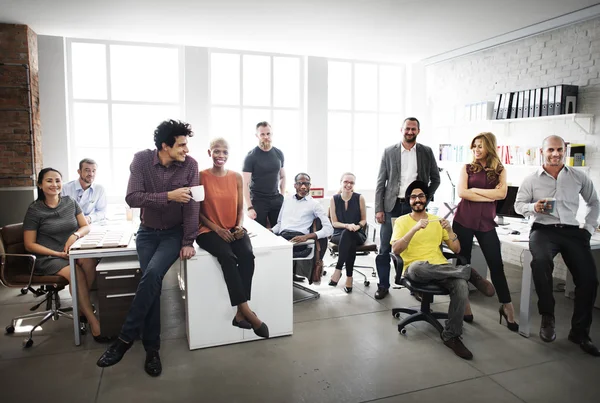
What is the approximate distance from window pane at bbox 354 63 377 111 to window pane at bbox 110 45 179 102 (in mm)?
3282

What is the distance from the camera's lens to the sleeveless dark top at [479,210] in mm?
3727

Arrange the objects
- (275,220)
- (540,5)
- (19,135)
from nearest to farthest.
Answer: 1. (540,5)
2. (275,220)
3. (19,135)

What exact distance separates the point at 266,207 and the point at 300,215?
1.80ft

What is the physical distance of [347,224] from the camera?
186 inches

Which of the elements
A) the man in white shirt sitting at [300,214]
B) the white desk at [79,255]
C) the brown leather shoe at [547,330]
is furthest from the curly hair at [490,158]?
the white desk at [79,255]

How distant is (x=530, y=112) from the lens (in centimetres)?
551

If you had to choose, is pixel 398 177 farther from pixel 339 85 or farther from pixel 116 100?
pixel 116 100

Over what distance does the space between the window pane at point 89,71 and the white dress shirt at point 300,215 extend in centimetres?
421

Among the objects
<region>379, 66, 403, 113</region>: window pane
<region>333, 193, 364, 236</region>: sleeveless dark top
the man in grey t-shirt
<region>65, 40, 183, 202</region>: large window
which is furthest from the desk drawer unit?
<region>379, 66, 403, 113</region>: window pane

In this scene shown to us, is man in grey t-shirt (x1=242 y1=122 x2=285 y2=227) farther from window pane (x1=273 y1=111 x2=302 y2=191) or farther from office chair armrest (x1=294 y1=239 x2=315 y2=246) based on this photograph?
window pane (x1=273 y1=111 x2=302 y2=191)

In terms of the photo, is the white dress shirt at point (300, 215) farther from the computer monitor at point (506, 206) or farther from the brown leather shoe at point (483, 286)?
the computer monitor at point (506, 206)

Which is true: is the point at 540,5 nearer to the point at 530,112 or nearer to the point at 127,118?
the point at 530,112

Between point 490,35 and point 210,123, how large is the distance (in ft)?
14.3

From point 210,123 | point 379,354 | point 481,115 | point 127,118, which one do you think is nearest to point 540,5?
point 481,115
